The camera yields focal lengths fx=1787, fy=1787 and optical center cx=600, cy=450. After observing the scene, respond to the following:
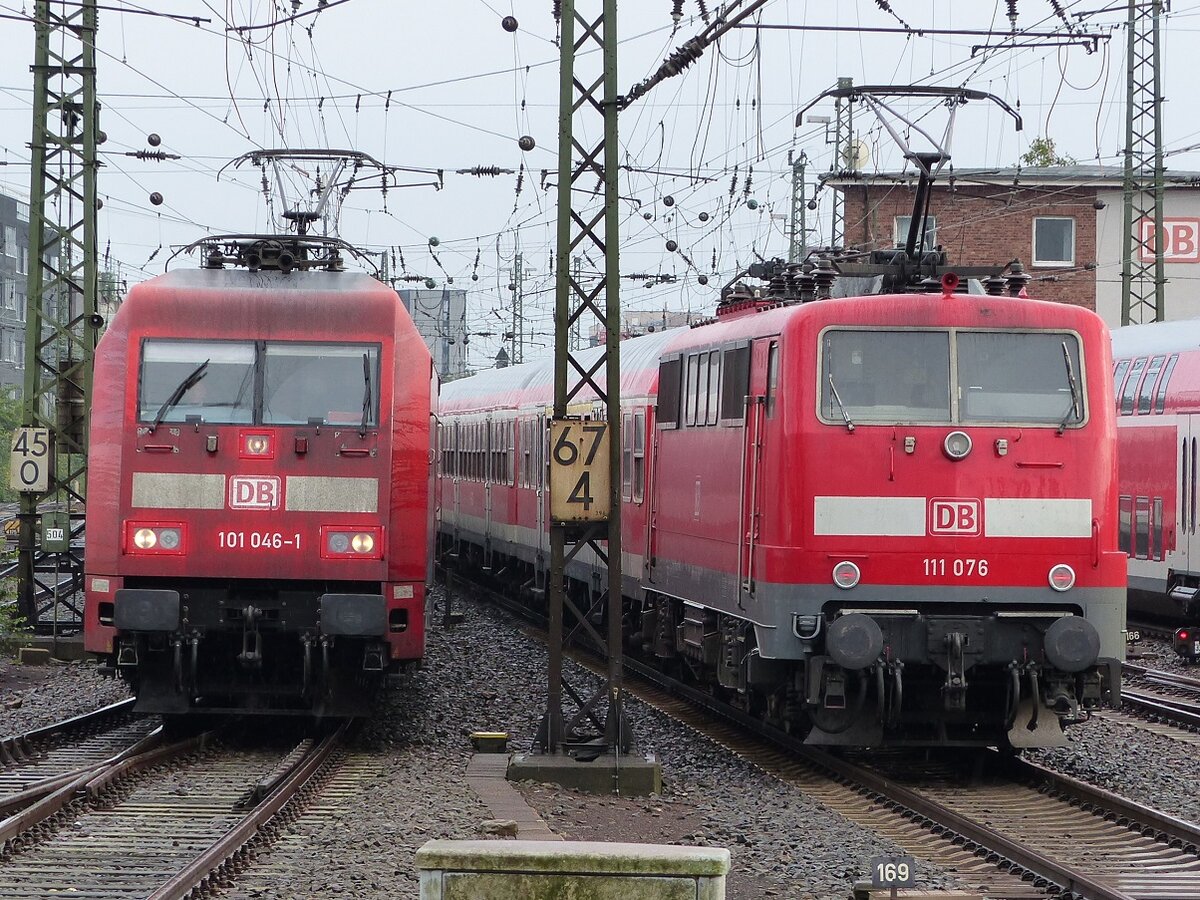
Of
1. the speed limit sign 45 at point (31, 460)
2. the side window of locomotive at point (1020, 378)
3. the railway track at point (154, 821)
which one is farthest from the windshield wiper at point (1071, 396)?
the speed limit sign 45 at point (31, 460)

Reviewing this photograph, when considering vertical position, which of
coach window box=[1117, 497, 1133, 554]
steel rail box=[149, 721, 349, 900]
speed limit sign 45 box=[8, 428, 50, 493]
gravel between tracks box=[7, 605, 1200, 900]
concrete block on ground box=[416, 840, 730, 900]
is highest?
speed limit sign 45 box=[8, 428, 50, 493]

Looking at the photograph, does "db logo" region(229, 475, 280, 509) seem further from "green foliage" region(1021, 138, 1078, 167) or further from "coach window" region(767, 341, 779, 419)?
"green foliage" region(1021, 138, 1078, 167)

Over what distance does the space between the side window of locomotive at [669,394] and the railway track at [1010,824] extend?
2.92 m

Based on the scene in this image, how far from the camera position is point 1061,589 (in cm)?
1190

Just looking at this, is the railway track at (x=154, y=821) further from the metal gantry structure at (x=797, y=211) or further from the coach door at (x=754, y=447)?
the metal gantry structure at (x=797, y=211)

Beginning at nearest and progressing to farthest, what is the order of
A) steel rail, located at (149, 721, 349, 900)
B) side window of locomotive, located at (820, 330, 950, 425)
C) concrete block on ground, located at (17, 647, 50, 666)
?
steel rail, located at (149, 721, 349, 900) → side window of locomotive, located at (820, 330, 950, 425) → concrete block on ground, located at (17, 647, 50, 666)

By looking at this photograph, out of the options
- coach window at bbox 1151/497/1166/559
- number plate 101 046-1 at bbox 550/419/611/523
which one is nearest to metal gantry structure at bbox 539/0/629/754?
number plate 101 046-1 at bbox 550/419/611/523

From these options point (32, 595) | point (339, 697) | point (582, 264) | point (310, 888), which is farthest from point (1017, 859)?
point (582, 264)

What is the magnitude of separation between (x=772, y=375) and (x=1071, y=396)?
6.66 ft

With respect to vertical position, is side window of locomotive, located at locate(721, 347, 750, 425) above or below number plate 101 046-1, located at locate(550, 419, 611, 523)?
above

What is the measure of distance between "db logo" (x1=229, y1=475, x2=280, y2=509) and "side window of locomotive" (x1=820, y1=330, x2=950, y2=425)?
4.06 m

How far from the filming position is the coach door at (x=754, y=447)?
1245 centimetres

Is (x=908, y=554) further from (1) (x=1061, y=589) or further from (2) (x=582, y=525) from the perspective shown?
(2) (x=582, y=525)

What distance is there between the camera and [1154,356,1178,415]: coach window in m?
22.3
